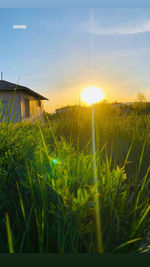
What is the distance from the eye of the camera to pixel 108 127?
414cm

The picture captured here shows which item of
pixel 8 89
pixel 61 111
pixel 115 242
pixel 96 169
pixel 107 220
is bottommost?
pixel 115 242

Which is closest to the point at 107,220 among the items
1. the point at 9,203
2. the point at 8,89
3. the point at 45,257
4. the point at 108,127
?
the point at 45,257

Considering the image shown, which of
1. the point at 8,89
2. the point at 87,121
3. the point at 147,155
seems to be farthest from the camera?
the point at 8,89

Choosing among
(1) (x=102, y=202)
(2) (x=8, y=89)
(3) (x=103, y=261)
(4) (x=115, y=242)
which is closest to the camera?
(3) (x=103, y=261)

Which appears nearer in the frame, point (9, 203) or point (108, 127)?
point (9, 203)

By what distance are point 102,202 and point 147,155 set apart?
1.75 meters

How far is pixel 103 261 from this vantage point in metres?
0.77

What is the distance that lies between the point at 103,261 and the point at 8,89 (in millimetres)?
13851

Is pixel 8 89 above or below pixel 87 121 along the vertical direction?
above

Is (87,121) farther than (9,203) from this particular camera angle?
Yes

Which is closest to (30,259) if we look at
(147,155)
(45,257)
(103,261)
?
(45,257)

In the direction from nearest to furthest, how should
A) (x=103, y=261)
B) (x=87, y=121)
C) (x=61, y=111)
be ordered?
1. (x=103, y=261)
2. (x=87, y=121)
3. (x=61, y=111)

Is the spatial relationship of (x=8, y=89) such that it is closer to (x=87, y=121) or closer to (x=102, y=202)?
(x=87, y=121)

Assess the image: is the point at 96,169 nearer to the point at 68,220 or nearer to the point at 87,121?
the point at 68,220
